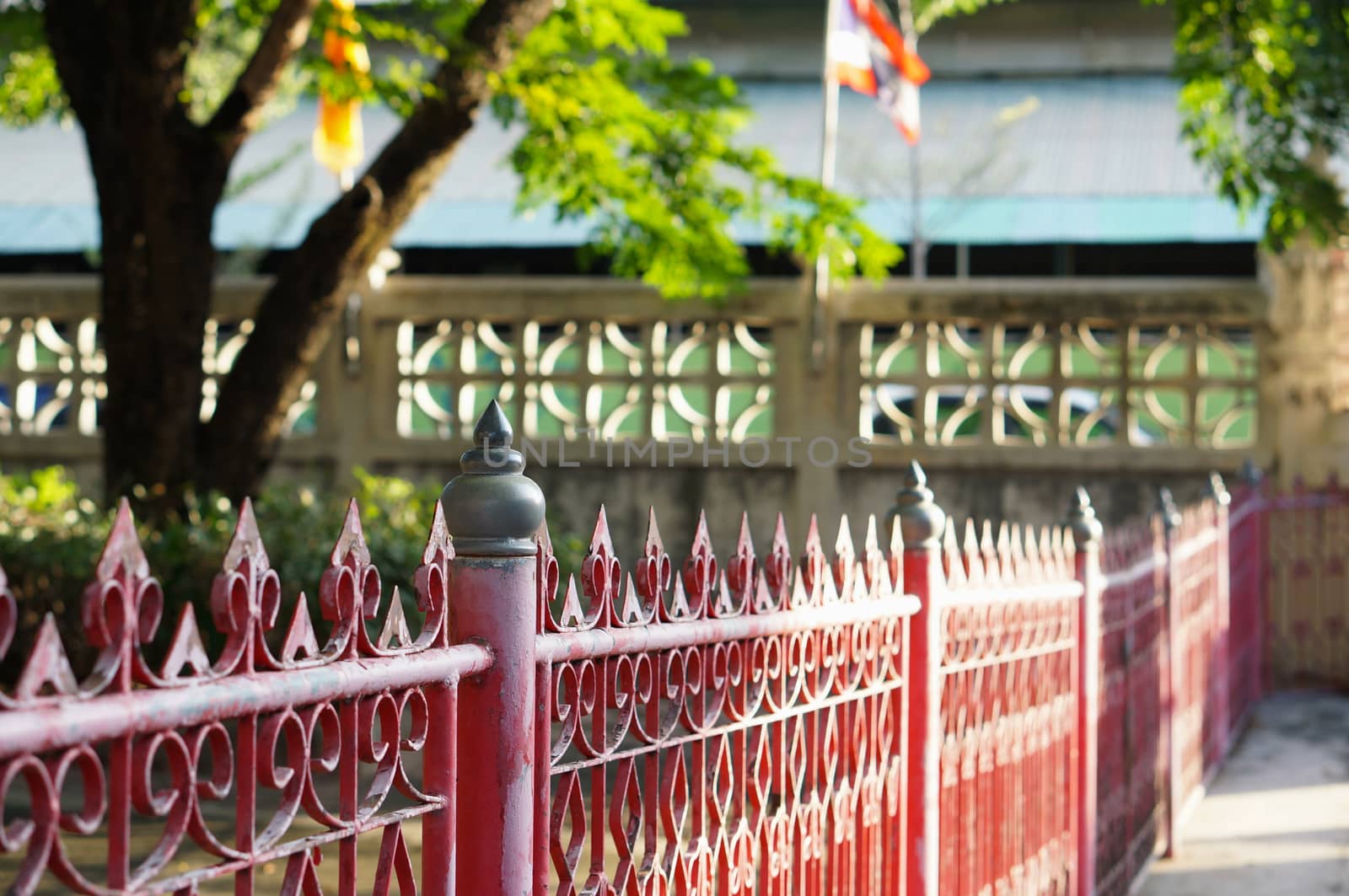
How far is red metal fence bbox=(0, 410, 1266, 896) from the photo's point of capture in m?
1.42

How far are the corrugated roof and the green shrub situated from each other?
28.5ft

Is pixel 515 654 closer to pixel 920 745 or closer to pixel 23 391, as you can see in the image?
pixel 920 745

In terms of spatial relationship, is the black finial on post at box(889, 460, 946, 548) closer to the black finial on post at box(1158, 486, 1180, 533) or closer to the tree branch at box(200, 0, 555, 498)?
the black finial on post at box(1158, 486, 1180, 533)

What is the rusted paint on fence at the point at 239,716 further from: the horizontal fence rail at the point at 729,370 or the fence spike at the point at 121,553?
the horizontal fence rail at the point at 729,370

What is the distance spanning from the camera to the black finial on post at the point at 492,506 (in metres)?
1.95

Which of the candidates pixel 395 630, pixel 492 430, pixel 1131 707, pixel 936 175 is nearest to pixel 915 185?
pixel 936 175

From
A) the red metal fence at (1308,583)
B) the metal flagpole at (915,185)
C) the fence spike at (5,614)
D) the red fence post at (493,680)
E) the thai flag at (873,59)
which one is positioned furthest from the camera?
the metal flagpole at (915,185)

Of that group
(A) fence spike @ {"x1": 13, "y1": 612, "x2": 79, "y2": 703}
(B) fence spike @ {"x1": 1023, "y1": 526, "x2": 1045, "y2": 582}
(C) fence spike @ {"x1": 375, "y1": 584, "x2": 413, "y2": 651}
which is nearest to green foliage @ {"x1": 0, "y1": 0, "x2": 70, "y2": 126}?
(B) fence spike @ {"x1": 1023, "y1": 526, "x2": 1045, "y2": 582}

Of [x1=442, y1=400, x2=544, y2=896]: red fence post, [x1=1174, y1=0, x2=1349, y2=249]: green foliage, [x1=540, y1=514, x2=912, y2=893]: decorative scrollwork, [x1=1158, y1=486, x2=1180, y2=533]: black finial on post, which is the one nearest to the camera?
[x1=442, y1=400, x2=544, y2=896]: red fence post

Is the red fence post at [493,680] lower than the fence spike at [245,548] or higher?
lower

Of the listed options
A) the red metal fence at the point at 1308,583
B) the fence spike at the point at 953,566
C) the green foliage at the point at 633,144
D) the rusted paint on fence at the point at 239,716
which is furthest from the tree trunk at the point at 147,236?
the rusted paint on fence at the point at 239,716

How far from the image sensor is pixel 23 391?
10.7m

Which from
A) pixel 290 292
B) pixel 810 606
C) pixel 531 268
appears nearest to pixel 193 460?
pixel 290 292

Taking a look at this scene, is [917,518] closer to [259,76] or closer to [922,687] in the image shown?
[922,687]
